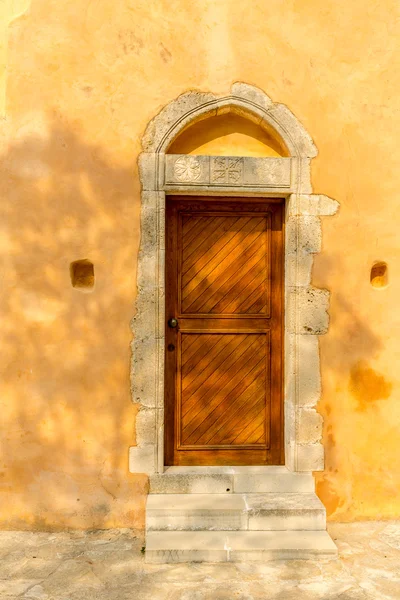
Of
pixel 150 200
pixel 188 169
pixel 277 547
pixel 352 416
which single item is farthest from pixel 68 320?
pixel 352 416

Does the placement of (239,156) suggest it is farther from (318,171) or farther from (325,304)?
(325,304)

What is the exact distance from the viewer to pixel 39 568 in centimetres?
318

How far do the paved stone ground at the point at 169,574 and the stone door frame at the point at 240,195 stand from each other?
2.01 ft

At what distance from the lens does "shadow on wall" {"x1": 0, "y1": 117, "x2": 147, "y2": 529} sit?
3.73m

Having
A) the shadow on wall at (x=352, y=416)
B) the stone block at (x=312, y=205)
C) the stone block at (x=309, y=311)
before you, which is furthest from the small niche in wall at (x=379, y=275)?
the stone block at (x=312, y=205)

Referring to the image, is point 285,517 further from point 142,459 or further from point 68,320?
point 68,320

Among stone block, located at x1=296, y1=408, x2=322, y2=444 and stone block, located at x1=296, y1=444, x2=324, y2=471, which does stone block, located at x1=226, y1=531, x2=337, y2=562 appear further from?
stone block, located at x1=296, y1=408, x2=322, y2=444

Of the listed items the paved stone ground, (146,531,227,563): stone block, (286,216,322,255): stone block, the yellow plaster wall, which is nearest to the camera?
the paved stone ground

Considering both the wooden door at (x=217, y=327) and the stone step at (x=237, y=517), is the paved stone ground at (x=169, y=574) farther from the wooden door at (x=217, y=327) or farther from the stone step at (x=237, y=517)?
the wooden door at (x=217, y=327)

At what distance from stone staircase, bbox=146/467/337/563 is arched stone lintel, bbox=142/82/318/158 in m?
2.40

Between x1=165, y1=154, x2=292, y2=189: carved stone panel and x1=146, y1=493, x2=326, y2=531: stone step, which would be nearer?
x1=146, y1=493, x2=326, y2=531: stone step

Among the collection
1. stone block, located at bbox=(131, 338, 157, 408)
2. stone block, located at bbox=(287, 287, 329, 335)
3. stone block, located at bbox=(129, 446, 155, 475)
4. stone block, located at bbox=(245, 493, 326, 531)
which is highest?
stone block, located at bbox=(287, 287, 329, 335)

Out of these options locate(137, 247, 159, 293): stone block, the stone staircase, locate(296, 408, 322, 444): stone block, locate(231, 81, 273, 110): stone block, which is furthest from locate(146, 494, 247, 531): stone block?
locate(231, 81, 273, 110): stone block

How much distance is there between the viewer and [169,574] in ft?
10.2
